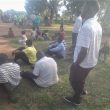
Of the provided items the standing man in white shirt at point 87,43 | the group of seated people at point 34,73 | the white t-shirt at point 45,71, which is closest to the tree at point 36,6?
the group of seated people at point 34,73

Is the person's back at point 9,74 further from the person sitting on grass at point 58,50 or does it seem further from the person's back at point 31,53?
the person sitting on grass at point 58,50

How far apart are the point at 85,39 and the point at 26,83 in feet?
9.07

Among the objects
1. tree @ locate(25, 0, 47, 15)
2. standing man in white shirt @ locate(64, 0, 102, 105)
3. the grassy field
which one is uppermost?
standing man in white shirt @ locate(64, 0, 102, 105)

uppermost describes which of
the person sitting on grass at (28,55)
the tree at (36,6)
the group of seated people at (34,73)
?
the group of seated people at (34,73)

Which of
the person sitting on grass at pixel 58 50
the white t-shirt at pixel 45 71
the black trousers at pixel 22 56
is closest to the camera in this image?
the white t-shirt at pixel 45 71

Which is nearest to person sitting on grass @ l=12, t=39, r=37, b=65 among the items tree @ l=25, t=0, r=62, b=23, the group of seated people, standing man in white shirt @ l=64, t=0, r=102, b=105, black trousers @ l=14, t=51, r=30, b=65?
black trousers @ l=14, t=51, r=30, b=65

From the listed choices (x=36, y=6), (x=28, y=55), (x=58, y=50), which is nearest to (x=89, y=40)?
(x=28, y=55)

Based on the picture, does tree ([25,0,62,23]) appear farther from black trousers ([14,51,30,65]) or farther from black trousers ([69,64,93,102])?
black trousers ([69,64,93,102])

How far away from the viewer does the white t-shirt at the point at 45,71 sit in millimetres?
7410

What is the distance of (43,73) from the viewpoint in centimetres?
750

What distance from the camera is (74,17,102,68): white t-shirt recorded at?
5668mm

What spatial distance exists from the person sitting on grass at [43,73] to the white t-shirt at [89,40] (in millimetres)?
1657

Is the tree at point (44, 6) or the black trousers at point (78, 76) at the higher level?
the black trousers at point (78, 76)

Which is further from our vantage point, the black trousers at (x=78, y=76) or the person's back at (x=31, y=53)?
the person's back at (x=31, y=53)
